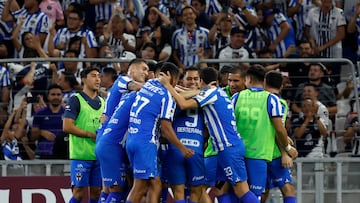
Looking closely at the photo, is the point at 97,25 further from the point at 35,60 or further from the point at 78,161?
the point at 78,161

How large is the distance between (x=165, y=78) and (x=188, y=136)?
840 millimetres

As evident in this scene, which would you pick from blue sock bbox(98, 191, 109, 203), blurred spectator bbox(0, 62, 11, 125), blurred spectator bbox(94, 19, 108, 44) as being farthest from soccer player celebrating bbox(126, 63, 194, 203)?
blurred spectator bbox(94, 19, 108, 44)

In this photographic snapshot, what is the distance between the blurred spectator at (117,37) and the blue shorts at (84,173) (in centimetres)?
478

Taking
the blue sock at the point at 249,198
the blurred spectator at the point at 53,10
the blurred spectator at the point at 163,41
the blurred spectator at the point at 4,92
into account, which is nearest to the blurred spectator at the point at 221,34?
the blurred spectator at the point at 163,41

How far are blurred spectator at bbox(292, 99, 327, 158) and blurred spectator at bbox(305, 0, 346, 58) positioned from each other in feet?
9.75

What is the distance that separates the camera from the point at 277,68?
843 inches

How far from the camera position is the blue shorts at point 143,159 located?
16797 millimetres

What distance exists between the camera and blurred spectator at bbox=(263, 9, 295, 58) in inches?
928

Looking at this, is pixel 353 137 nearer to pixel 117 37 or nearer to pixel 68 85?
pixel 68 85

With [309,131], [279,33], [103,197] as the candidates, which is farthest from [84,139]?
[279,33]

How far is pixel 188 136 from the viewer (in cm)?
1712

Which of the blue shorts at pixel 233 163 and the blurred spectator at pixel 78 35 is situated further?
the blurred spectator at pixel 78 35

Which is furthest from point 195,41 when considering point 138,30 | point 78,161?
point 78,161

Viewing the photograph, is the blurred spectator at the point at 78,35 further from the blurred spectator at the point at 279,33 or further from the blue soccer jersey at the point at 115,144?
the blue soccer jersey at the point at 115,144
